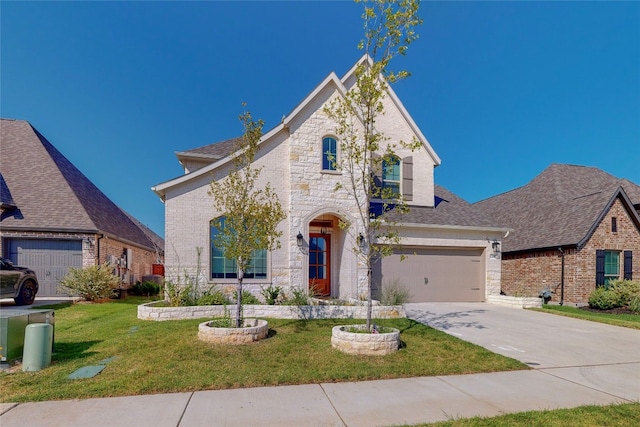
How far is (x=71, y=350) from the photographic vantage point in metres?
6.49

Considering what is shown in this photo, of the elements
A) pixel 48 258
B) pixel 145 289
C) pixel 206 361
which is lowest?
pixel 145 289

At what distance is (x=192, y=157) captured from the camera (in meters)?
12.9

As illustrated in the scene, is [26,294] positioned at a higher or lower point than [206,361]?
lower

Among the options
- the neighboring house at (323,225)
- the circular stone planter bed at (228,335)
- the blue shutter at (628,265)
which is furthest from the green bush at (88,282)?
the blue shutter at (628,265)

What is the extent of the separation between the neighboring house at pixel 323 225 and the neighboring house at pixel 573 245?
10.4 ft

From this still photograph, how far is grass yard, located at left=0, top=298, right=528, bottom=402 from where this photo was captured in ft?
16.1

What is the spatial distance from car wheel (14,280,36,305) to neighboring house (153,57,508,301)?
5.37m

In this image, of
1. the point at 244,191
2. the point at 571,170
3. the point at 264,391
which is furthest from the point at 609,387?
the point at 571,170

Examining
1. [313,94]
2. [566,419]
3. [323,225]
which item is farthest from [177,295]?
[566,419]

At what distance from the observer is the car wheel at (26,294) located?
1138 centimetres

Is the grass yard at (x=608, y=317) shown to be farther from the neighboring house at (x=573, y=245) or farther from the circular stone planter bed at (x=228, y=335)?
the circular stone planter bed at (x=228, y=335)

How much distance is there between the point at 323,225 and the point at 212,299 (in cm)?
515

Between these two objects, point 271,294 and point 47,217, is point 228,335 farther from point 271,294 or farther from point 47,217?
point 47,217

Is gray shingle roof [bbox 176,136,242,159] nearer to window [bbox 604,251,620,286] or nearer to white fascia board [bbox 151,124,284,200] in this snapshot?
white fascia board [bbox 151,124,284,200]
